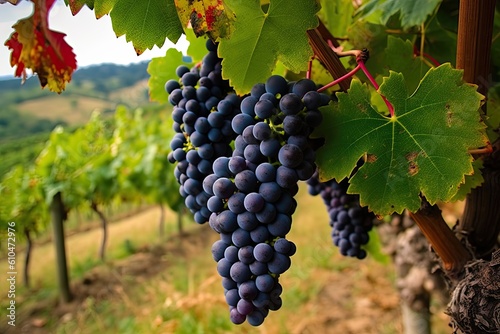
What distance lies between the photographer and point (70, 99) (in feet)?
14.2

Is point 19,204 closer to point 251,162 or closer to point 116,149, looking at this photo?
point 116,149

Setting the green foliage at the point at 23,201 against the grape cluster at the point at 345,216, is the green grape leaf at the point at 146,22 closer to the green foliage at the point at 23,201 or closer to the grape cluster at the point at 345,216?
the grape cluster at the point at 345,216

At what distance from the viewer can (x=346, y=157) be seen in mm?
544

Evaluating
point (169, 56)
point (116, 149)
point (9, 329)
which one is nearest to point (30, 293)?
point (9, 329)

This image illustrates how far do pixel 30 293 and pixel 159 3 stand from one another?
4.27 m

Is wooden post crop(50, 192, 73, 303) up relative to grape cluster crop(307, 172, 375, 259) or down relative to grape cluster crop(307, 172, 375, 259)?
up

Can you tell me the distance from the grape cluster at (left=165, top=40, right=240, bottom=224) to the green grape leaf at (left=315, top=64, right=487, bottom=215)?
6.0 inches

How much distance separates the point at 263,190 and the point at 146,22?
267 millimetres

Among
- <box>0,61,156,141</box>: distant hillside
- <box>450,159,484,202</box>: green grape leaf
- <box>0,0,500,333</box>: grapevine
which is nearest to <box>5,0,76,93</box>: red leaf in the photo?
<box>0,0,500,333</box>: grapevine

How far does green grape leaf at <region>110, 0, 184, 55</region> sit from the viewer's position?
0.54 meters

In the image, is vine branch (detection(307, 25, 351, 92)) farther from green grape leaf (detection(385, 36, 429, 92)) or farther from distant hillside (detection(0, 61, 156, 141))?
distant hillside (detection(0, 61, 156, 141))

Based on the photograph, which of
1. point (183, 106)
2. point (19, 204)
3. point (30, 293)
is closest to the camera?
point (183, 106)

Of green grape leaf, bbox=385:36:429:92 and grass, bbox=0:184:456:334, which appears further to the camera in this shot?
grass, bbox=0:184:456:334

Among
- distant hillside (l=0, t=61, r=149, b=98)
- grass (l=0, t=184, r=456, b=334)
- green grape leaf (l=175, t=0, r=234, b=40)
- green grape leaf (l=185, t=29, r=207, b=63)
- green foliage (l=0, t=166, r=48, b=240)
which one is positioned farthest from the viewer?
green foliage (l=0, t=166, r=48, b=240)
